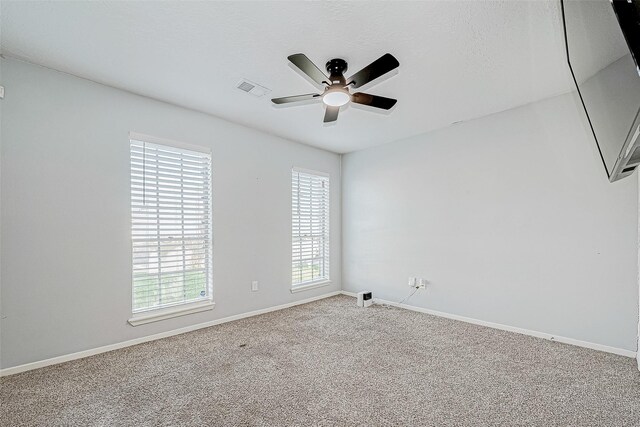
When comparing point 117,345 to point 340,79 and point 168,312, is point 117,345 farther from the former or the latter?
point 340,79

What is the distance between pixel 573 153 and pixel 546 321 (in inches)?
68.4

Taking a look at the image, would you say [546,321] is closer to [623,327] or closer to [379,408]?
[623,327]

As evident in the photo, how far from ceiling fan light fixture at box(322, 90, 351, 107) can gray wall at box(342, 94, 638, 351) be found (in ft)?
7.09

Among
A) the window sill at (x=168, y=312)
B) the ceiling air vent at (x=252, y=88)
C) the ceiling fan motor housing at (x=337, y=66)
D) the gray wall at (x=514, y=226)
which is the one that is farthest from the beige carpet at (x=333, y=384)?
the ceiling air vent at (x=252, y=88)

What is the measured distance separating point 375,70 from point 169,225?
256cm

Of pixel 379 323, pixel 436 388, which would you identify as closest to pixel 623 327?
pixel 436 388

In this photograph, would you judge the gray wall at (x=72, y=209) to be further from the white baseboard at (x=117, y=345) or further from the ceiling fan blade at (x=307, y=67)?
the ceiling fan blade at (x=307, y=67)

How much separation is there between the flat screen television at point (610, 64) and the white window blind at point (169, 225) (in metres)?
3.32

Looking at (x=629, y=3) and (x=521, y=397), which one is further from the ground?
(x=629, y=3)

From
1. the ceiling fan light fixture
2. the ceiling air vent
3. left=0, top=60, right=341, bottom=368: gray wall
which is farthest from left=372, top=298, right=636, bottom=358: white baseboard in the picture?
the ceiling air vent

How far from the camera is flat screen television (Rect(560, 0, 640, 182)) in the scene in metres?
0.78

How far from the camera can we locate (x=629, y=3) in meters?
0.72

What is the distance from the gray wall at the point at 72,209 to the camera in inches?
92.2

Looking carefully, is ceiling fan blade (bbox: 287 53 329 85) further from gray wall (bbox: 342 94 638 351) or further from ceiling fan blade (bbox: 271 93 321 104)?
gray wall (bbox: 342 94 638 351)
